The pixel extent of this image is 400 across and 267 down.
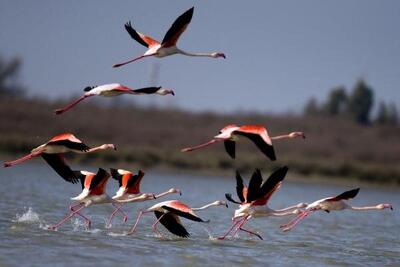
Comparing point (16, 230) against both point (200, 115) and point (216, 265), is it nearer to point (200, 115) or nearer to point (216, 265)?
point (216, 265)

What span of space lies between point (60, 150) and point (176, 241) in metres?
2.46

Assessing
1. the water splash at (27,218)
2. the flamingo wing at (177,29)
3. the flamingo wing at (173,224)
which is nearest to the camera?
the flamingo wing at (177,29)

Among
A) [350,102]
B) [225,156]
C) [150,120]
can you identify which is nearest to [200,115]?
[150,120]

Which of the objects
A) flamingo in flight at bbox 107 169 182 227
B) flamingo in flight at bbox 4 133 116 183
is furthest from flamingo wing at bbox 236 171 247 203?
flamingo in flight at bbox 4 133 116 183

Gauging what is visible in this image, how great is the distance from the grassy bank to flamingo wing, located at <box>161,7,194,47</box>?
2470cm

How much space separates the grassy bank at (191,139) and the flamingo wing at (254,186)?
24005 mm

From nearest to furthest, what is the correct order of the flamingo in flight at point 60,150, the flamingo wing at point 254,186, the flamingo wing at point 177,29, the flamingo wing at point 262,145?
the flamingo wing at point 262,145, the flamingo wing at point 177,29, the flamingo in flight at point 60,150, the flamingo wing at point 254,186

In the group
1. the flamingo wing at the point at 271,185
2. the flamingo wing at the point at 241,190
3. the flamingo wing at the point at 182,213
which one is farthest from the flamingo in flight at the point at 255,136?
the flamingo wing at the point at 182,213

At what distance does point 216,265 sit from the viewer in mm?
11008

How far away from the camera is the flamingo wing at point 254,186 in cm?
1221

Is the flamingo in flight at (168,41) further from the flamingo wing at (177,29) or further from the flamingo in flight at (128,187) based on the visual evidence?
the flamingo in flight at (128,187)

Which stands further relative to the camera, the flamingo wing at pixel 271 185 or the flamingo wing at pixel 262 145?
the flamingo wing at pixel 271 185

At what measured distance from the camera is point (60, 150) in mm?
11945

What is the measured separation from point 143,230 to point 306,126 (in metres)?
43.0
